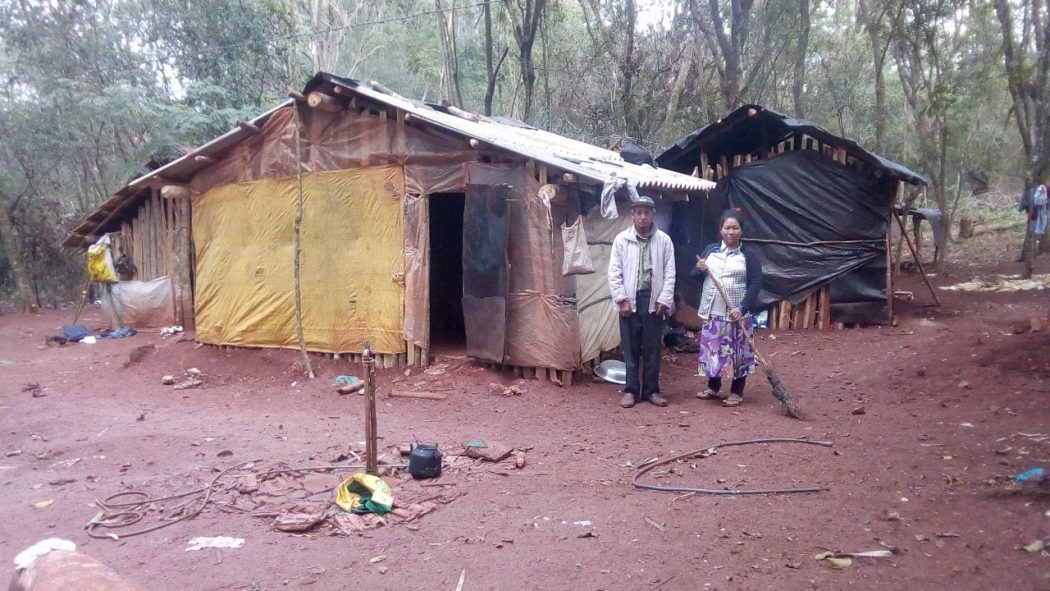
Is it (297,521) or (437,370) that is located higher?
(437,370)

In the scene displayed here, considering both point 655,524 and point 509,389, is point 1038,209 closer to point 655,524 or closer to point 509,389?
point 509,389

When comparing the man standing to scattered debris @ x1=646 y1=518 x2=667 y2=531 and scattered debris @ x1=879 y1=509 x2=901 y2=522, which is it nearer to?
scattered debris @ x1=646 y1=518 x2=667 y2=531

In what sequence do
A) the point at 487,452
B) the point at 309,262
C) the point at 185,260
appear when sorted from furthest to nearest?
the point at 185,260 < the point at 309,262 < the point at 487,452

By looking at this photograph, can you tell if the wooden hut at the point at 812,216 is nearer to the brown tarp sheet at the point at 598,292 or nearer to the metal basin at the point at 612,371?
the brown tarp sheet at the point at 598,292

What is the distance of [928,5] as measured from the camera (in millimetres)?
13805

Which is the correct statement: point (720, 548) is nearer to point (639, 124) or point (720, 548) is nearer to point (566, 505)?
point (566, 505)

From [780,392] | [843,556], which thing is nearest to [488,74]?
[780,392]

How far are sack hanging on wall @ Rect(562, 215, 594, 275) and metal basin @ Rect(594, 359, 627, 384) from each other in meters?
1.15

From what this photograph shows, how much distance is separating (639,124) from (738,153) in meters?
6.37

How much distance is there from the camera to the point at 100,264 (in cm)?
1095

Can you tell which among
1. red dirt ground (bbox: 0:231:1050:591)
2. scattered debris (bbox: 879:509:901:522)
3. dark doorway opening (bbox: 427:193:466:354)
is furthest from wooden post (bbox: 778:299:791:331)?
scattered debris (bbox: 879:509:901:522)

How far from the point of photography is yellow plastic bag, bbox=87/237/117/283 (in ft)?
35.9

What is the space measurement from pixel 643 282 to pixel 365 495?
3.15m

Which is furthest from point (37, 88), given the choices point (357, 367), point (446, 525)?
point (446, 525)
